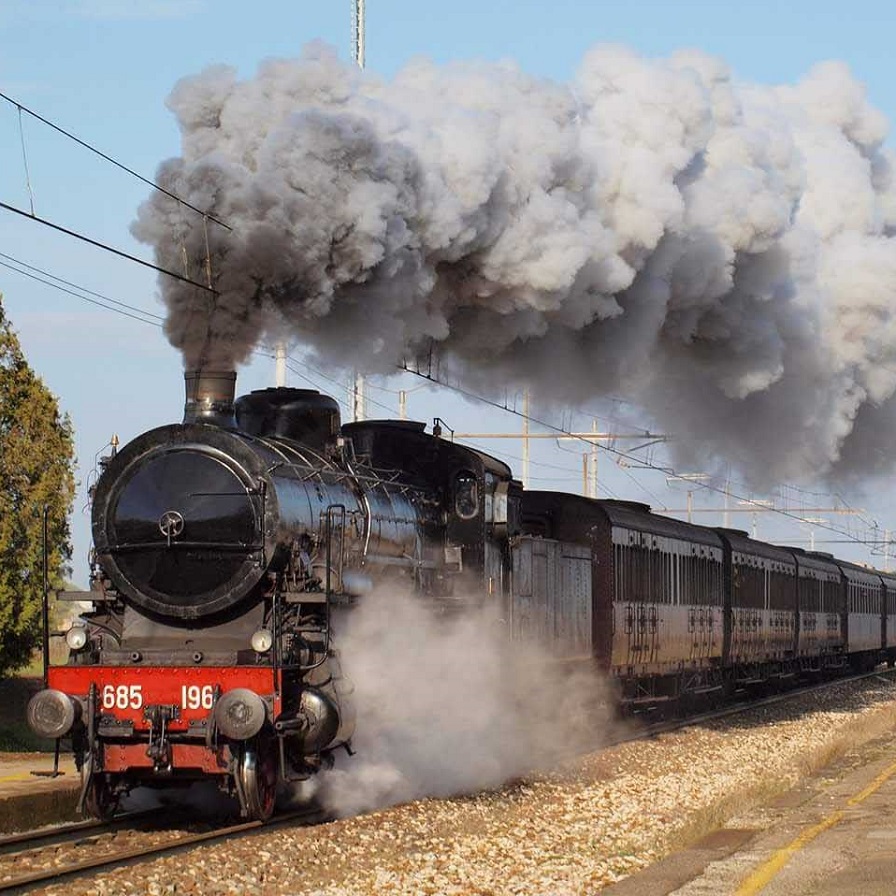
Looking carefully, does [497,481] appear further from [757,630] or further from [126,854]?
[757,630]

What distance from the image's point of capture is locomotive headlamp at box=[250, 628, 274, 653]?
10.5 m

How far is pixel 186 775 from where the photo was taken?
10664mm

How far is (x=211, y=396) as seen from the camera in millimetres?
11797

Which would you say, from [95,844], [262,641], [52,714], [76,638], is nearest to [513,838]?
[262,641]

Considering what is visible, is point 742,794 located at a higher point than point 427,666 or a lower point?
lower

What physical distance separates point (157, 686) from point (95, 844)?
1.18 metres

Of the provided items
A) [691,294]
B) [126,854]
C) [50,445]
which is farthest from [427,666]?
[50,445]

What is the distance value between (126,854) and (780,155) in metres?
14.3

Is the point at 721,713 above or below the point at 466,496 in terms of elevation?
below

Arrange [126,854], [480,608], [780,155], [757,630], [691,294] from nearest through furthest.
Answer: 1. [126,854]
2. [480,608]
3. [691,294]
4. [780,155]
5. [757,630]

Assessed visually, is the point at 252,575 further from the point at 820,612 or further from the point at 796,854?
the point at 820,612

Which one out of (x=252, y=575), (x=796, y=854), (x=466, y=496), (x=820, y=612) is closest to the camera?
(x=796, y=854)

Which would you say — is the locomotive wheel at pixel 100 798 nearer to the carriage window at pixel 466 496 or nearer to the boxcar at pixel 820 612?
the carriage window at pixel 466 496

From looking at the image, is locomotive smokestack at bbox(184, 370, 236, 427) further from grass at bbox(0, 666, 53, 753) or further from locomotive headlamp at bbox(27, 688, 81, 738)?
grass at bbox(0, 666, 53, 753)
